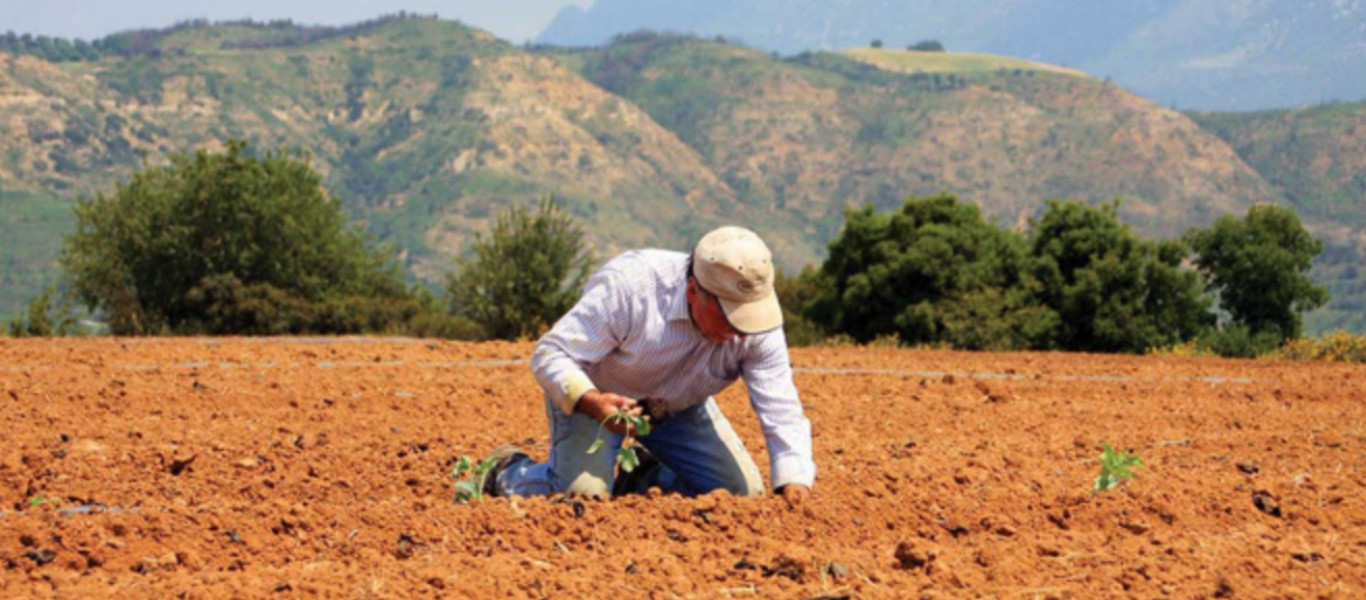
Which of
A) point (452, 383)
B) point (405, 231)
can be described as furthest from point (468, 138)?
point (452, 383)

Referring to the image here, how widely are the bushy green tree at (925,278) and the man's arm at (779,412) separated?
19356mm

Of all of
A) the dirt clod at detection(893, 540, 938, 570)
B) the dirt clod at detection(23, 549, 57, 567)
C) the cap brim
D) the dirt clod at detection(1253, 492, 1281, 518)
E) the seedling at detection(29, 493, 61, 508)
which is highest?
the cap brim

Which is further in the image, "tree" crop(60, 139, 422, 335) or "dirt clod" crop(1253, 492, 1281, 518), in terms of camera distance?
"tree" crop(60, 139, 422, 335)

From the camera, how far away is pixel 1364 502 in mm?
7227

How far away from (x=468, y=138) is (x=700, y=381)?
166m

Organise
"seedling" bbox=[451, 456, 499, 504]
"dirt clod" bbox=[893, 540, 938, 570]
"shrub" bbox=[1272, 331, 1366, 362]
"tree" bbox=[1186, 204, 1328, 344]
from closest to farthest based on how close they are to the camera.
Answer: "dirt clod" bbox=[893, 540, 938, 570], "seedling" bbox=[451, 456, 499, 504], "shrub" bbox=[1272, 331, 1366, 362], "tree" bbox=[1186, 204, 1328, 344]

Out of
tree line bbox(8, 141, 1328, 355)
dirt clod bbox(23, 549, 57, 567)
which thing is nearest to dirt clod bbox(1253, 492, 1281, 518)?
dirt clod bbox(23, 549, 57, 567)

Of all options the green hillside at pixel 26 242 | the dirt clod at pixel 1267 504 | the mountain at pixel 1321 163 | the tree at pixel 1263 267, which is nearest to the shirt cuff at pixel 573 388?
the dirt clod at pixel 1267 504

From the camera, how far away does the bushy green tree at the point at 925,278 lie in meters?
27.2

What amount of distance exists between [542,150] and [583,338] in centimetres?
16588

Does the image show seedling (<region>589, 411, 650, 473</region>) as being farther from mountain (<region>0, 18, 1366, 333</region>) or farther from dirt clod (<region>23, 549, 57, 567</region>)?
mountain (<region>0, 18, 1366, 333</region>)

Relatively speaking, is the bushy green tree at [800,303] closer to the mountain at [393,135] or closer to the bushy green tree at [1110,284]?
the bushy green tree at [1110,284]

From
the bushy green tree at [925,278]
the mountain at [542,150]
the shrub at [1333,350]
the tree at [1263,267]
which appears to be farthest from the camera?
the mountain at [542,150]

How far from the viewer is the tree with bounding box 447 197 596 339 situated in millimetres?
30047
